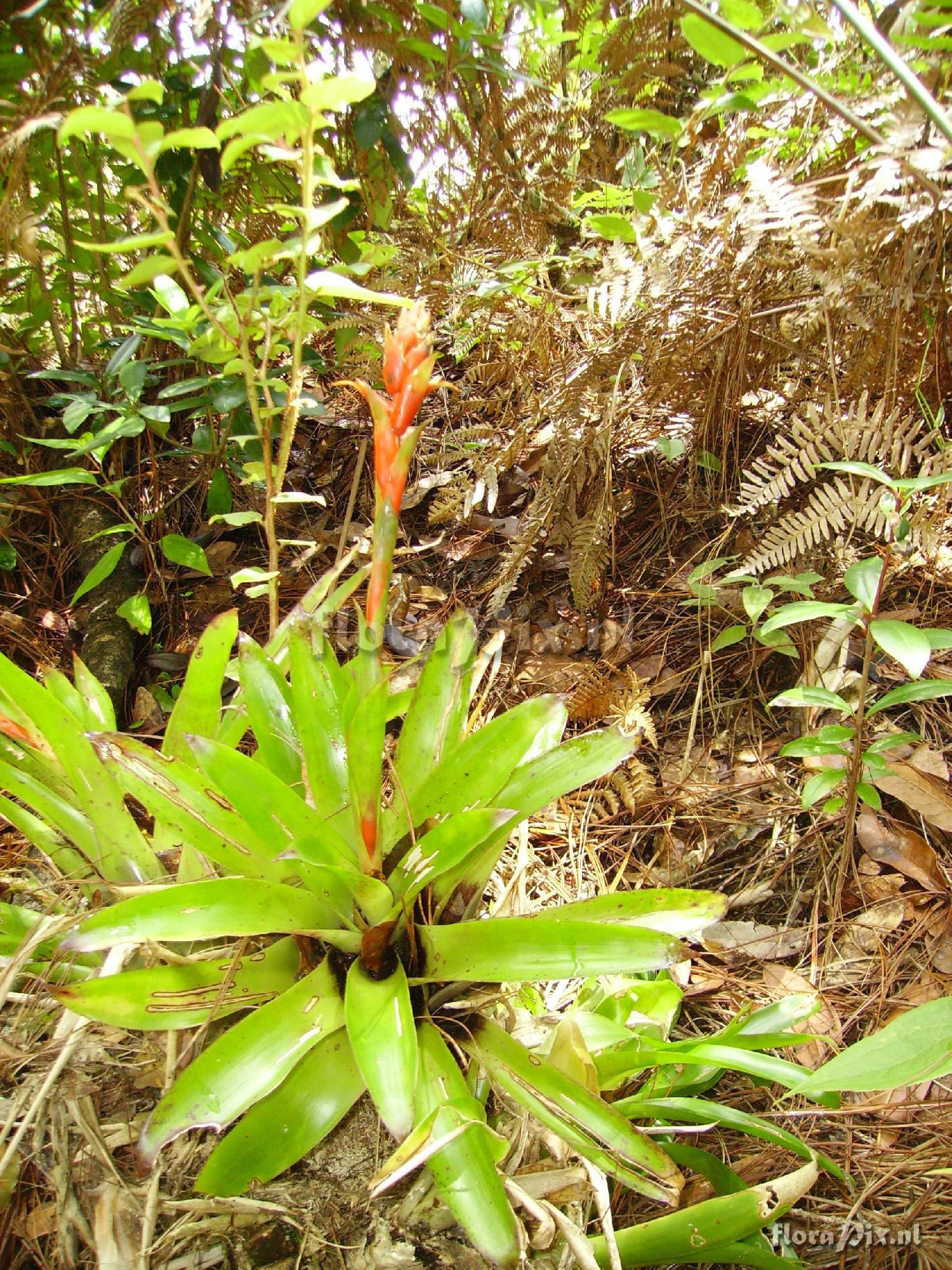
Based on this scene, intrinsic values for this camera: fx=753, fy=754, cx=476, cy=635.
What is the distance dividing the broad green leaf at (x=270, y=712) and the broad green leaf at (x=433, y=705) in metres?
0.19

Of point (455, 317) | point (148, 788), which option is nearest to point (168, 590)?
point (455, 317)

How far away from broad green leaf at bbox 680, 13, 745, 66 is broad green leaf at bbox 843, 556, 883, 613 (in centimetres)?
95

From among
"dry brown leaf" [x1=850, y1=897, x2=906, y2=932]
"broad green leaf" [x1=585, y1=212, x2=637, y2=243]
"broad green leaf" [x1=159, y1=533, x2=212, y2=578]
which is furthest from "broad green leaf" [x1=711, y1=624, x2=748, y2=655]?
"broad green leaf" [x1=159, y1=533, x2=212, y2=578]

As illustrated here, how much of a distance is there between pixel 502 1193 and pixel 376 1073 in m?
0.21

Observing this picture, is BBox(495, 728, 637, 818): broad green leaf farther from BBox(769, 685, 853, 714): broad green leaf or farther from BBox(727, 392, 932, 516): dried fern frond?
BBox(727, 392, 932, 516): dried fern frond

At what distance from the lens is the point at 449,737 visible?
4.39 ft

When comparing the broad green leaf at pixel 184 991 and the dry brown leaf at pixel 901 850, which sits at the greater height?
the broad green leaf at pixel 184 991

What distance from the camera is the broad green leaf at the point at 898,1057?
743mm

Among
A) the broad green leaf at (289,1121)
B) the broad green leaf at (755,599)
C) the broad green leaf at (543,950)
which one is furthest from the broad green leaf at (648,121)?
the broad green leaf at (289,1121)

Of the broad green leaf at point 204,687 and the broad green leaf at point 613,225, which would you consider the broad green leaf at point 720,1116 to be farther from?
the broad green leaf at point 613,225

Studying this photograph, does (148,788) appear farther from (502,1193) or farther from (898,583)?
(898,583)

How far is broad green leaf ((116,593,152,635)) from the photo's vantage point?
2160 millimetres

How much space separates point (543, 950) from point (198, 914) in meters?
0.47

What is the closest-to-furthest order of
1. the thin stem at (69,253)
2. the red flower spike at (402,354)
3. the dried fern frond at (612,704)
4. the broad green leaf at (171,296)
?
the red flower spike at (402,354) → the broad green leaf at (171,296) → the dried fern frond at (612,704) → the thin stem at (69,253)
